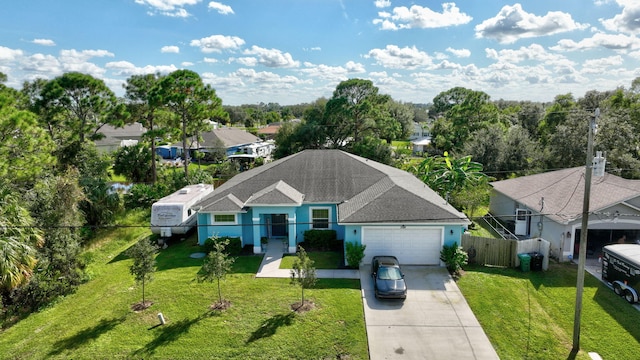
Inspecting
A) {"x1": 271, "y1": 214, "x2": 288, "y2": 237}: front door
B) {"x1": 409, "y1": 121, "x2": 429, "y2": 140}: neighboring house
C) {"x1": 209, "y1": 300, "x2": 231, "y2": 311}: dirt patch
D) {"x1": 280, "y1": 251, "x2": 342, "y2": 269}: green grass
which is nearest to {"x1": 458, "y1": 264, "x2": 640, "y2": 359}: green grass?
{"x1": 280, "y1": 251, "x2": 342, "y2": 269}: green grass

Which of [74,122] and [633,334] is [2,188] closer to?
[74,122]

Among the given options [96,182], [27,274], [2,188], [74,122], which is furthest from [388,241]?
[74,122]

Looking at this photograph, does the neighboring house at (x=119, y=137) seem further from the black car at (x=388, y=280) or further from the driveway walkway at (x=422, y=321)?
the black car at (x=388, y=280)

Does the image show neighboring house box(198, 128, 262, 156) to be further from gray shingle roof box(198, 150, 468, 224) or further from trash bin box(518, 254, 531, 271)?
trash bin box(518, 254, 531, 271)

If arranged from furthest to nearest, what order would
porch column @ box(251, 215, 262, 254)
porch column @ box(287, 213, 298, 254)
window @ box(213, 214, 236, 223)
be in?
1. window @ box(213, 214, 236, 223)
2. porch column @ box(251, 215, 262, 254)
3. porch column @ box(287, 213, 298, 254)

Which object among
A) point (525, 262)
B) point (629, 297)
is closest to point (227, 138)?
point (525, 262)

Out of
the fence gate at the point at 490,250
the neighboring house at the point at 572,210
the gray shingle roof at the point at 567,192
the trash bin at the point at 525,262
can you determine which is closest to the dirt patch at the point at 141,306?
the fence gate at the point at 490,250

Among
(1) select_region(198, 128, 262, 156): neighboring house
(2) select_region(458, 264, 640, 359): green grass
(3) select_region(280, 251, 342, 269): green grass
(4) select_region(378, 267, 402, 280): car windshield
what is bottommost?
(2) select_region(458, 264, 640, 359): green grass
